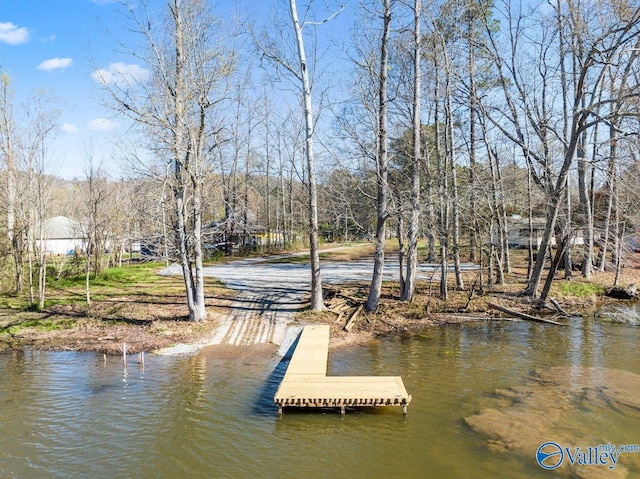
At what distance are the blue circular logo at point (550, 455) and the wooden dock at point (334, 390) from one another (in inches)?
88.0

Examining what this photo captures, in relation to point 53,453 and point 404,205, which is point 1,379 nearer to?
point 53,453

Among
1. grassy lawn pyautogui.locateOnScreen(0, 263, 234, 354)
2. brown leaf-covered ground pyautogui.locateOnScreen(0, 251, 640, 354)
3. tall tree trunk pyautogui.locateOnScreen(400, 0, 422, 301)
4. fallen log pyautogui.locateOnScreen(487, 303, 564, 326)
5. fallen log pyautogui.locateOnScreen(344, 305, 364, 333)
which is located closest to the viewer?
grassy lawn pyautogui.locateOnScreen(0, 263, 234, 354)

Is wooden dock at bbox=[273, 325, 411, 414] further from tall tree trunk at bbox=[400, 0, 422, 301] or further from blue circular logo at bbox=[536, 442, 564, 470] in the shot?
tall tree trunk at bbox=[400, 0, 422, 301]

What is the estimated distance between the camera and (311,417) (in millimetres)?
8203

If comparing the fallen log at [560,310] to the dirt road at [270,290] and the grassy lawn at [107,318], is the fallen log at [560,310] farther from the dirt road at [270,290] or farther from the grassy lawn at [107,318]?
the grassy lawn at [107,318]

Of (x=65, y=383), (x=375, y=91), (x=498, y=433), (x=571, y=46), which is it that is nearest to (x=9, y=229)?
(x=65, y=383)

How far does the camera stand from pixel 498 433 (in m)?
7.31

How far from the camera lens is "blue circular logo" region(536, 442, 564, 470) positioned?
6.45 metres

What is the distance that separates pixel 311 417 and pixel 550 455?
396 cm

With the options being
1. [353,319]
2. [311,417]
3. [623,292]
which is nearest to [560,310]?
[623,292]

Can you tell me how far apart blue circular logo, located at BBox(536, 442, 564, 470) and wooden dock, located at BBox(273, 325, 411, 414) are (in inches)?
88.0

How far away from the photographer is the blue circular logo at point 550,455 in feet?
21.2

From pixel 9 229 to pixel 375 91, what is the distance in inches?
618

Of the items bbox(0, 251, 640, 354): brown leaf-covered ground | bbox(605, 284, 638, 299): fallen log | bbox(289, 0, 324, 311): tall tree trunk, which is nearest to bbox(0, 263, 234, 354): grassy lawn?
bbox(0, 251, 640, 354): brown leaf-covered ground
